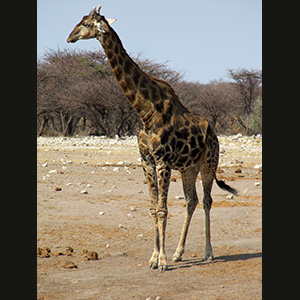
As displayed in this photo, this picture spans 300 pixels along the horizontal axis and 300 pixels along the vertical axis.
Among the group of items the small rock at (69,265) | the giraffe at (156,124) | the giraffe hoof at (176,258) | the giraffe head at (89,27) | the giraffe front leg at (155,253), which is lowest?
the small rock at (69,265)

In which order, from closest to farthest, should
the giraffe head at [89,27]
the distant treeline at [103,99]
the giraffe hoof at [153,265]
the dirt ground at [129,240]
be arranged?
the dirt ground at [129,240], the giraffe head at [89,27], the giraffe hoof at [153,265], the distant treeline at [103,99]

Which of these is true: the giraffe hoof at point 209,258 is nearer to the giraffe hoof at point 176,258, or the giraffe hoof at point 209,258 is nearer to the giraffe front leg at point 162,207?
the giraffe hoof at point 176,258

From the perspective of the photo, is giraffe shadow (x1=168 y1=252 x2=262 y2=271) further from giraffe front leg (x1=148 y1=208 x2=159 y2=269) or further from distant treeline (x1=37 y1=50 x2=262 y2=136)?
distant treeline (x1=37 y1=50 x2=262 y2=136)

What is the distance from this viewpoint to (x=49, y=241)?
8.22m

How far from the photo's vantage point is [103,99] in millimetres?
34938

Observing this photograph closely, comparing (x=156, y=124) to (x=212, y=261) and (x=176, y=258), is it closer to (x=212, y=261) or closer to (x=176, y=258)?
(x=176, y=258)

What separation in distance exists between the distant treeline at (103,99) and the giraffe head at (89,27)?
28.2m

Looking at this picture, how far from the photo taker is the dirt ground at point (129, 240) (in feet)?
19.1

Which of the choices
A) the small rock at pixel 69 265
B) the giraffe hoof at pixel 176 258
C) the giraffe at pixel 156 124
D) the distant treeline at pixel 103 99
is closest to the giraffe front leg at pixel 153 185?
the giraffe at pixel 156 124

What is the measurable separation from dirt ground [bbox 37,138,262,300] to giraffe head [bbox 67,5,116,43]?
2.93 m

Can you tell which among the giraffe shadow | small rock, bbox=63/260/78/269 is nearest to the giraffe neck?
the giraffe shadow

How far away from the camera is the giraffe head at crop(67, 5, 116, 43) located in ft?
20.4

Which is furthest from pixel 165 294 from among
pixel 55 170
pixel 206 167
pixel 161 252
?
pixel 55 170

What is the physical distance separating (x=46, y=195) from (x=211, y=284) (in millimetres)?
6133
